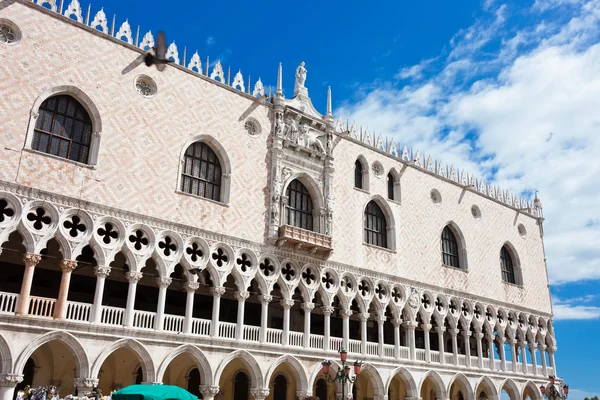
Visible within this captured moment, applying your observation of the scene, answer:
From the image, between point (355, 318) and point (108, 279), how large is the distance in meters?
9.94

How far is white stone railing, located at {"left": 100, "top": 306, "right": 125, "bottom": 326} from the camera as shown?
620 inches

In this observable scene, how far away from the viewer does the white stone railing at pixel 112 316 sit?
15.7 m

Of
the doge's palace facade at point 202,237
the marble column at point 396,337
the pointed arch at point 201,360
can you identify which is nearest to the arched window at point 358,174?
the doge's palace facade at point 202,237

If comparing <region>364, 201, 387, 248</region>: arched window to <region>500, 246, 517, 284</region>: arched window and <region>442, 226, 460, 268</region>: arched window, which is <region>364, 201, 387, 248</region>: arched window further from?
<region>500, 246, 517, 284</region>: arched window

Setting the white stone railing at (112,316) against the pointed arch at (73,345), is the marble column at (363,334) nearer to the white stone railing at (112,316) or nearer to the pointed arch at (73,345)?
the white stone railing at (112,316)

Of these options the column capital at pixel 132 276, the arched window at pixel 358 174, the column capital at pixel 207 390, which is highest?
the arched window at pixel 358 174

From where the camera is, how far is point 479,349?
25.6 m

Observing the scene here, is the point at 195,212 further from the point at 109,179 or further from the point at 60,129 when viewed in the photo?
the point at 60,129

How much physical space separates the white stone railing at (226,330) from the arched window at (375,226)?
23.3 ft

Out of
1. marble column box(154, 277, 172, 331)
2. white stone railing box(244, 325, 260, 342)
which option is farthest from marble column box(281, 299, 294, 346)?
marble column box(154, 277, 172, 331)

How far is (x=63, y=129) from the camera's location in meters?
16.3

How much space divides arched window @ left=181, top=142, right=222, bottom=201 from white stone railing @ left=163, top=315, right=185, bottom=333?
12.7 ft

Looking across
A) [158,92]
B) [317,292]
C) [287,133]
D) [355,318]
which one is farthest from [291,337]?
[158,92]

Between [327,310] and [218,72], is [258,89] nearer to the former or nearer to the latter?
[218,72]
